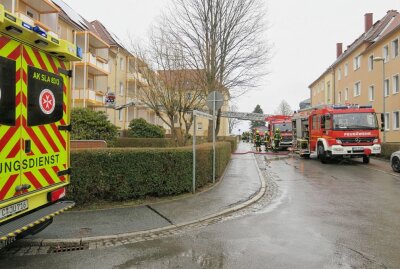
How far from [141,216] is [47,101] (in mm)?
2948

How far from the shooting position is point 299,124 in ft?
75.3

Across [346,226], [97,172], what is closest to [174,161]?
[97,172]

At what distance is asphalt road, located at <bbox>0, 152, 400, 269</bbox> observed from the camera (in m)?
4.55

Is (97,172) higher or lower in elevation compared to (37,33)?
lower

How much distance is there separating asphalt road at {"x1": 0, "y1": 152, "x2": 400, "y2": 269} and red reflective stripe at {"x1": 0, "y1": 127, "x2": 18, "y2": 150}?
157 cm

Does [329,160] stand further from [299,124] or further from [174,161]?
[174,161]

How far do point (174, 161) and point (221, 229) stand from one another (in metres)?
2.75

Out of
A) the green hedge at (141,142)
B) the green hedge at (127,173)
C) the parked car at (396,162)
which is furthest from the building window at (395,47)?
the green hedge at (127,173)

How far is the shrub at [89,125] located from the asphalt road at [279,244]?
9773 millimetres

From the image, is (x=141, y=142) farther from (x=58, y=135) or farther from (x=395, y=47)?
(x=395, y=47)

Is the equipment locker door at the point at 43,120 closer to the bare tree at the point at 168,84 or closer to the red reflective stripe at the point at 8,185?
the red reflective stripe at the point at 8,185

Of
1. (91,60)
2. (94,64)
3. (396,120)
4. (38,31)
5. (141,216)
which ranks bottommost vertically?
(141,216)

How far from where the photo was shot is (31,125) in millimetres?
4645

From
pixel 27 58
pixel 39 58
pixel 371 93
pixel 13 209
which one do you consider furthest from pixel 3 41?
pixel 371 93
